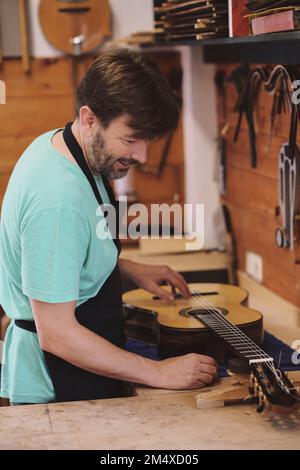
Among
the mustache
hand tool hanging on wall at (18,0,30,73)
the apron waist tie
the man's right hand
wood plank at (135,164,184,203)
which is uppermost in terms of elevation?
hand tool hanging on wall at (18,0,30,73)

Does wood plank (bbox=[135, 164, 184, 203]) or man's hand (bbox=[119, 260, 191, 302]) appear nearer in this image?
man's hand (bbox=[119, 260, 191, 302])

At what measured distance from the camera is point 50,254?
1.65m

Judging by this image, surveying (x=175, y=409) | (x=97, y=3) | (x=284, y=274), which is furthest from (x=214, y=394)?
(x=97, y=3)

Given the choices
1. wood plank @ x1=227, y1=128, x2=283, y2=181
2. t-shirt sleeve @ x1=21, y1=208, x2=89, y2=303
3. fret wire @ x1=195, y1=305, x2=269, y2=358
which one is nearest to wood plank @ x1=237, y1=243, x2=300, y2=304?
wood plank @ x1=227, y1=128, x2=283, y2=181

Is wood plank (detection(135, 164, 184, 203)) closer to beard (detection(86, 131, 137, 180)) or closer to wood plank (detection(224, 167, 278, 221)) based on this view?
wood plank (detection(224, 167, 278, 221))

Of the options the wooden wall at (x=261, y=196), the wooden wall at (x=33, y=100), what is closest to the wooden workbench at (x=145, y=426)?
the wooden wall at (x=261, y=196)

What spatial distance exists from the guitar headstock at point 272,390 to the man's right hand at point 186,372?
0.56 ft

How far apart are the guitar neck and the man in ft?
0.26

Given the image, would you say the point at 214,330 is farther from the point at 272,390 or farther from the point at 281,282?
the point at 281,282

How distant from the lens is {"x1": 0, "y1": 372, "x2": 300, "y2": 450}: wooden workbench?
61.0 inches

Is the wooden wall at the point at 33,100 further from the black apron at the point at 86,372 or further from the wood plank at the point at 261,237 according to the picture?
the black apron at the point at 86,372

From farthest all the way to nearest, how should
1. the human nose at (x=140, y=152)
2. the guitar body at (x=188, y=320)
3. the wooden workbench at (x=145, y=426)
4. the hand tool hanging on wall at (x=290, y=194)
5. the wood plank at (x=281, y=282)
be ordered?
1. the wood plank at (x=281, y=282)
2. the hand tool hanging on wall at (x=290, y=194)
3. the guitar body at (x=188, y=320)
4. the human nose at (x=140, y=152)
5. the wooden workbench at (x=145, y=426)

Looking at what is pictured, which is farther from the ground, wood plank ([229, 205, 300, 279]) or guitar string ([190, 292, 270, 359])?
wood plank ([229, 205, 300, 279])

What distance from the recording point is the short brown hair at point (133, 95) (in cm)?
169
